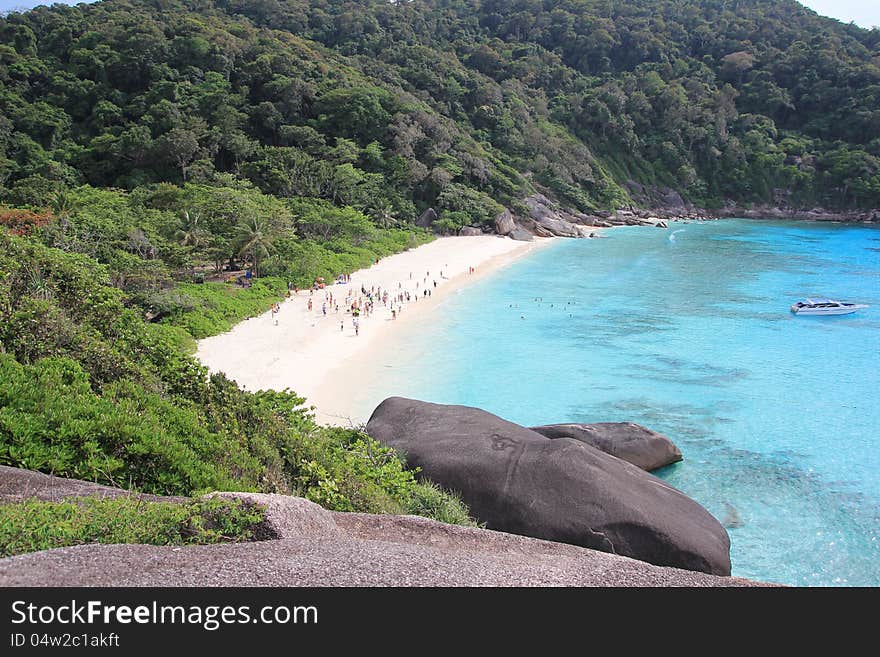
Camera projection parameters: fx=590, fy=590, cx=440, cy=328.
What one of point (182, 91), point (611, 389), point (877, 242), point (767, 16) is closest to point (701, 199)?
point (877, 242)

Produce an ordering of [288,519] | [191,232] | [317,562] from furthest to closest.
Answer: [191,232] → [288,519] → [317,562]

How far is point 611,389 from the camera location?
21.0 meters

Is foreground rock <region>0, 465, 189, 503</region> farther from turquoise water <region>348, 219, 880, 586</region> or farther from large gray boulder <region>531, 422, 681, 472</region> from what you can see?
turquoise water <region>348, 219, 880, 586</region>

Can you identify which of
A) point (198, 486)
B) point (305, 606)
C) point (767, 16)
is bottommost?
point (198, 486)

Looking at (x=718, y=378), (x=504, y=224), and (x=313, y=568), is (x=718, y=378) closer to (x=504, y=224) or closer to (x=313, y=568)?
(x=313, y=568)

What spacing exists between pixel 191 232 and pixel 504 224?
32.5 meters

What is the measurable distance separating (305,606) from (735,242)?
6387cm

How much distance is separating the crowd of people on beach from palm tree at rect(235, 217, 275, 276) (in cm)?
271

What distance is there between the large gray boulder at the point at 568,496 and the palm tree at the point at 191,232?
80.7ft

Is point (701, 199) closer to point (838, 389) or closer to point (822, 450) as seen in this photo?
point (838, 389)

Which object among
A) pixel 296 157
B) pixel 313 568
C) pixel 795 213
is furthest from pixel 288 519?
pixel 795 213

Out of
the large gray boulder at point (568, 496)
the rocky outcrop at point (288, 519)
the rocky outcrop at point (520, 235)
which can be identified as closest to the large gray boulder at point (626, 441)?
the large gray boulder at point (568, 496)

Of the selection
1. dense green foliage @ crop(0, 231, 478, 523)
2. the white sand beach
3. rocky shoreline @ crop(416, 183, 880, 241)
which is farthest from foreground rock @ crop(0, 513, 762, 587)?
rocky shoreline @ crop(416, 183, 880, 241)

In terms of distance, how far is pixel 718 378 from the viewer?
22.2 m
